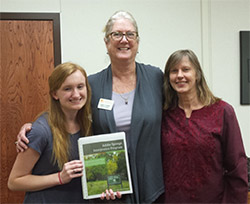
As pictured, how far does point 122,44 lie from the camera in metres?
1.62

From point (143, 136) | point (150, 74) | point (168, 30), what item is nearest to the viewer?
point (143, 136)

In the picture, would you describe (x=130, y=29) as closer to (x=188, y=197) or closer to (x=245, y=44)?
(x=188, y=197)

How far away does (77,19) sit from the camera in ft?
9.13

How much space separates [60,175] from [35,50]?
1756mm

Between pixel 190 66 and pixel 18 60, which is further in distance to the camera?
pixel 18 60

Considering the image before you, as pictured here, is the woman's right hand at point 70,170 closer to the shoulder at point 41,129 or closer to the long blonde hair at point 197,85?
the shoulder at point 41,129

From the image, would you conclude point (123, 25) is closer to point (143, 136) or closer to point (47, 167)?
point (143, 136)

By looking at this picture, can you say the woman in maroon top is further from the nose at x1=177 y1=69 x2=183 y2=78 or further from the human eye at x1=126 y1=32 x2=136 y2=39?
the human eye at x1=126 y1=32 x2=136 y2=39

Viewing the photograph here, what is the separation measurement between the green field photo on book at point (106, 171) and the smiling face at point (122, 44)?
597 mm

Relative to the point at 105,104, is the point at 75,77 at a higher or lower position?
higher

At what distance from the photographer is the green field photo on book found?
1.41m

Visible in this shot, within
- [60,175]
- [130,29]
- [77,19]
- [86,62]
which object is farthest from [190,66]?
[77,19]

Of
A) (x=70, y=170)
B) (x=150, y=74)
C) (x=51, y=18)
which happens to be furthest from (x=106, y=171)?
(x=51, y=18)

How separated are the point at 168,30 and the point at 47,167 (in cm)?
208
